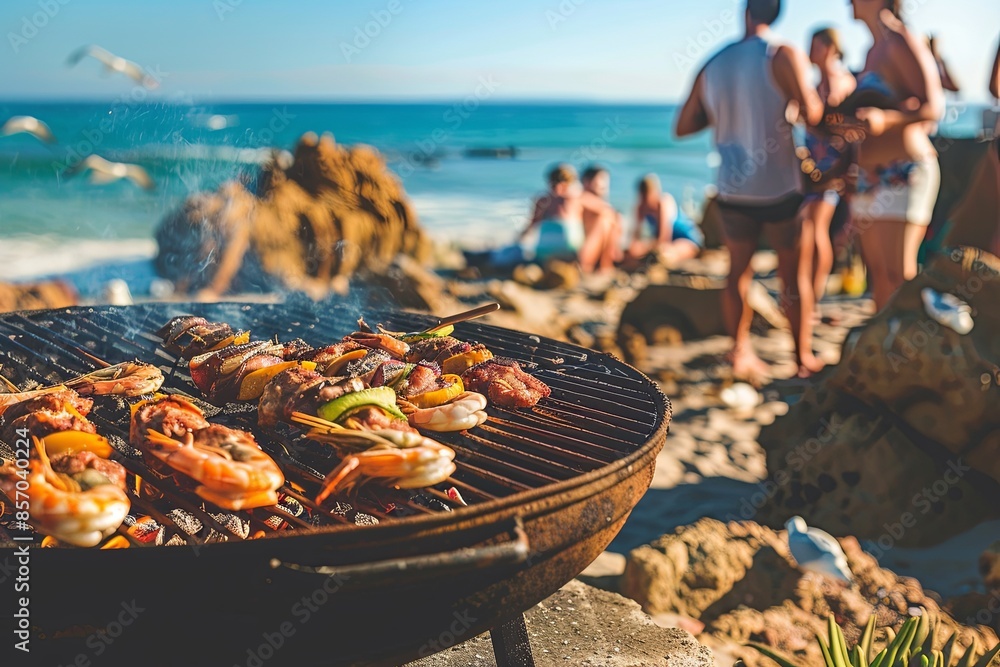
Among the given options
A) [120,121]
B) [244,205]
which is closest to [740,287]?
[120,121]

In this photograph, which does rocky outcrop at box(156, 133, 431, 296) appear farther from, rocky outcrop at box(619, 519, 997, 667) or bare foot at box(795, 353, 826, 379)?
rocky outcrop at box(619, 519, 997, 667)

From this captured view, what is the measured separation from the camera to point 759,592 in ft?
11.6

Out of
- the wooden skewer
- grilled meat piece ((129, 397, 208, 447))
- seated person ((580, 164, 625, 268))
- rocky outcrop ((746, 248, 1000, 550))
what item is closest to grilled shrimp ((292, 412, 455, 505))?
grilled meat piece ((129, 397, 208, 447))

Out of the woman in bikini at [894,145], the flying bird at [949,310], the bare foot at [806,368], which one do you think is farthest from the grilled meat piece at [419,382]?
the bare foot at [806,368]

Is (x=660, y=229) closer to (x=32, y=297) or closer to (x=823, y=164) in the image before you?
(x=823, y=164)

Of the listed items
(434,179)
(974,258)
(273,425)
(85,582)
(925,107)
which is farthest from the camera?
(434,179)

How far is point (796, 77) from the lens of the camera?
18.3 ft

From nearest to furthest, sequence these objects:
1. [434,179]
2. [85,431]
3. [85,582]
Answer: [85,582] < [85,431] < [434,179]

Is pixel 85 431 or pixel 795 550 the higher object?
pixel 85 431

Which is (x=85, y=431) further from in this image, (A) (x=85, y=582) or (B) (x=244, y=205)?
(B) (x=244, y=205)

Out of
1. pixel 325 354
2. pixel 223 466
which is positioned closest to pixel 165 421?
pixel 223 466

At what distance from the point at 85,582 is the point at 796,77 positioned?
5.49 meters

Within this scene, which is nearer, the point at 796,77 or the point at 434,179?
the point at 796,77

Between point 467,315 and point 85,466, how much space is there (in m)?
1.28
